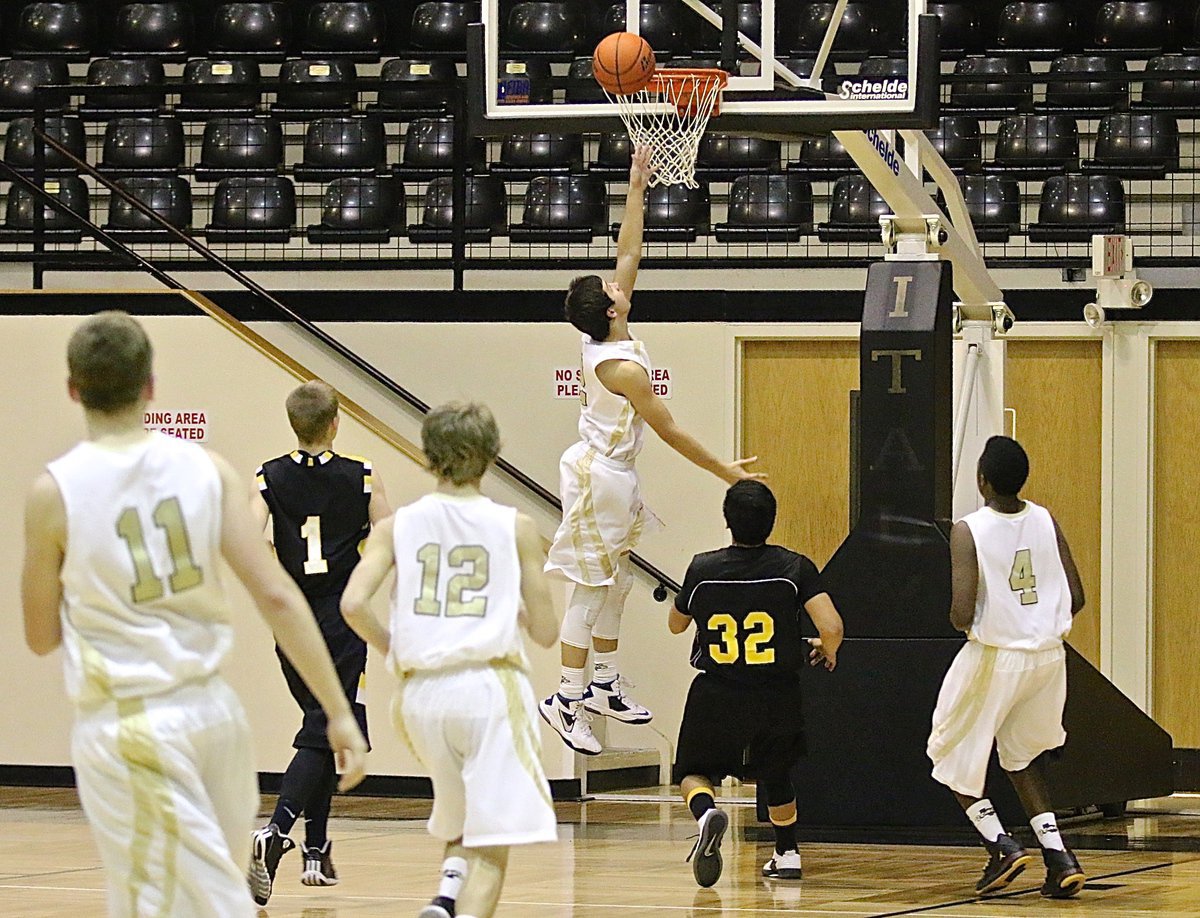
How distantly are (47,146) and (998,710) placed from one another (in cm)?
948

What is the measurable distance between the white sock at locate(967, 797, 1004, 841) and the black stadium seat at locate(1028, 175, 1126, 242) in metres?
5.75

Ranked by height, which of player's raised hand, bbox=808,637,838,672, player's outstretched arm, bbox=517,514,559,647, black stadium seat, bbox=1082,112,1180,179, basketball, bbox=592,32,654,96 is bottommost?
player's raised hand, bbox=808,637,838,672

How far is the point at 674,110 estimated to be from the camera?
8422 mm

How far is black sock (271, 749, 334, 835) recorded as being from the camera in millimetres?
7805

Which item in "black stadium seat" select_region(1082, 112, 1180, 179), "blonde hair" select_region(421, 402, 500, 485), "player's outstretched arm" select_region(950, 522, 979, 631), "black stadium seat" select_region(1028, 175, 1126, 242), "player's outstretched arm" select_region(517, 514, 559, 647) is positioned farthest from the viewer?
"black stadium seat" select_region(1082, 112, 1180, 179)

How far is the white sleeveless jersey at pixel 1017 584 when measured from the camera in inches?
321

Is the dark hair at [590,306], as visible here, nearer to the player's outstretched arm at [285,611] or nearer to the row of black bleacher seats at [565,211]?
the row of black bleacher seats at [565,211]

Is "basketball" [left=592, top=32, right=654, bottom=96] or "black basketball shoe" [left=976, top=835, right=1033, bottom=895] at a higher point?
"basketball" [left=592, top=32, right=654, bottom=96]

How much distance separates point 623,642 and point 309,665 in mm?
8059

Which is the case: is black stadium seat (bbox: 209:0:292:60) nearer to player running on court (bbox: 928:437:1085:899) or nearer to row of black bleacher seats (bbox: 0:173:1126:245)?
row of black bleacher seats (bbox: 0:173:1126:245)

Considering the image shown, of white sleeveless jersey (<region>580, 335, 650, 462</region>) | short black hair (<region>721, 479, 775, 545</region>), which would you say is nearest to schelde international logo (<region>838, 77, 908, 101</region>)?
white sleeveless jersey (<region>580, 335, 650, 462</region>)

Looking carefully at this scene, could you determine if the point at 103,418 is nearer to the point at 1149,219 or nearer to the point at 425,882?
the point at 425,882

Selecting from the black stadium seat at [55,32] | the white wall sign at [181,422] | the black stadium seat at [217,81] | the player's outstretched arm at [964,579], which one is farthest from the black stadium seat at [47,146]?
the player's outstretched arm at [964,579]

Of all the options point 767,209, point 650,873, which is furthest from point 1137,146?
point 650,873
